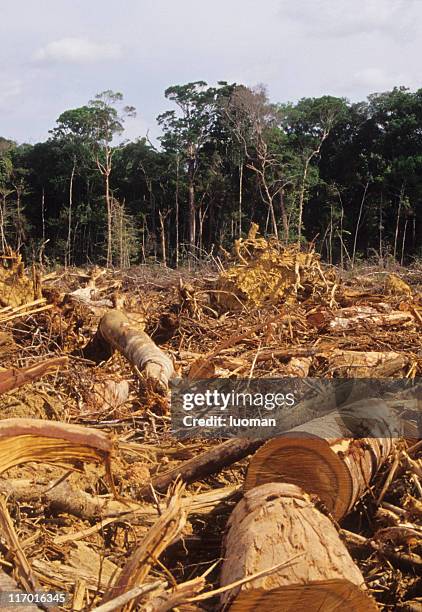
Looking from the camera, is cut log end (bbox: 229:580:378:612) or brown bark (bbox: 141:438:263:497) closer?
cut log end (bbox: 229:580:378:612)

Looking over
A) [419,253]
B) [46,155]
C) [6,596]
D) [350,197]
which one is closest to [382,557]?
[6,596]

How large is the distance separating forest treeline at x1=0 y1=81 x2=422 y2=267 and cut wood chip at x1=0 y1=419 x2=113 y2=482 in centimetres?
3176

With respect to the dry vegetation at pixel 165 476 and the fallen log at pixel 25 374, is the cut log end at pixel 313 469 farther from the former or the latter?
the fallen log at pixel 25 374

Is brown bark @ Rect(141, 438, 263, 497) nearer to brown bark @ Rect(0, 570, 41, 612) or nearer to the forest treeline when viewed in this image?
brown bark @ Rect(0, 570, 41, 612)

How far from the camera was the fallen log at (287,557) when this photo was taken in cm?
227

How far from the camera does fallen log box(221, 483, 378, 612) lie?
227 cm

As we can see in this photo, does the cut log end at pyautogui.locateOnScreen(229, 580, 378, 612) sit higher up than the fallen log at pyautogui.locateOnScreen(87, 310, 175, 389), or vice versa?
the fallen log at pyautogui.locateOnScreen(87, 310, 175, 389)

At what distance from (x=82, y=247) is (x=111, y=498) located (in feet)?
122

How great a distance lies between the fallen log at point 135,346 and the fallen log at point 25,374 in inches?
45.3

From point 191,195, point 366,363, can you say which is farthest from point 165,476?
point 191,195

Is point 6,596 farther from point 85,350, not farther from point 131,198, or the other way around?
point 131,198

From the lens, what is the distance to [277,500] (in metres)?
2.87

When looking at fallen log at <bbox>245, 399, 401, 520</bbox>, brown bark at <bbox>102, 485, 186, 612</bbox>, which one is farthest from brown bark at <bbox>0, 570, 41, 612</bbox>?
fallen log at <bbox>245, 399, 401, 520</bbox>

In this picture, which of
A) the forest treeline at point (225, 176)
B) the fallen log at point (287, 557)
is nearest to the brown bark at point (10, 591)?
the fallen log at point (287, 557)
